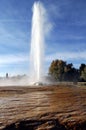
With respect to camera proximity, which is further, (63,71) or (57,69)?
(57,69)

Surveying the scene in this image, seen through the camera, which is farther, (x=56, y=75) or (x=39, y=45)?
(x=56, y=75)

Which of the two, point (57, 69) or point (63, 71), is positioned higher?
point (57, 69)

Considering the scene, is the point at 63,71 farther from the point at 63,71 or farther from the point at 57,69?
the point at 57,69

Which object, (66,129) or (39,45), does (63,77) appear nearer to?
(39,45)

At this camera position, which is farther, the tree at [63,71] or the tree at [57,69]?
the tree at [63,71]

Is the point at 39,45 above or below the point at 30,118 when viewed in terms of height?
above

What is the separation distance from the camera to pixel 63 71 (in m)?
86.9

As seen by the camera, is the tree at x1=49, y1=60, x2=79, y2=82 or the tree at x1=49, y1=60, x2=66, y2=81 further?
the tree at x1=49, y1=60, x2=79, y2=82

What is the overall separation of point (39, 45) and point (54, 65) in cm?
3617

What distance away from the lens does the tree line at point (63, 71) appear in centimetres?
8450

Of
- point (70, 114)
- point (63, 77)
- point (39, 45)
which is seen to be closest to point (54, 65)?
point (63, 77)

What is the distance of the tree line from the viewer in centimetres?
8450

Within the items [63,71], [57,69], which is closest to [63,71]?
[63,71]

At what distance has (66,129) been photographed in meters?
6.54
